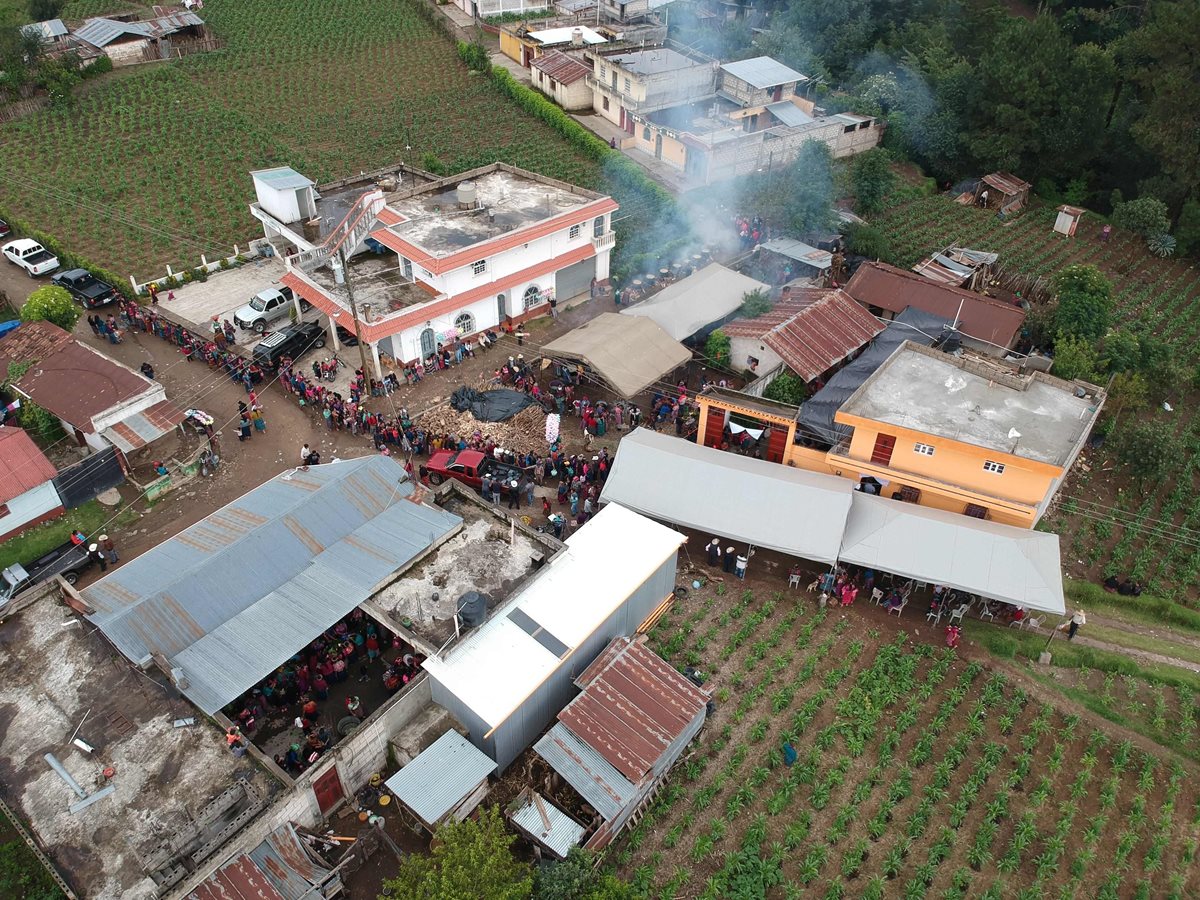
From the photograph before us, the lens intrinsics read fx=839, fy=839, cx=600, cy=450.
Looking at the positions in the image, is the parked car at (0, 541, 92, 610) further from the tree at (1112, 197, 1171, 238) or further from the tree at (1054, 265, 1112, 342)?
the tree at (1112, 197, 1171, 238)

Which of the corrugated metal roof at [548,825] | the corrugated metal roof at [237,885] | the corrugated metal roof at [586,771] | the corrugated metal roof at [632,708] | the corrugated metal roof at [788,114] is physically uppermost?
the corrugated metal roof at [788,114]

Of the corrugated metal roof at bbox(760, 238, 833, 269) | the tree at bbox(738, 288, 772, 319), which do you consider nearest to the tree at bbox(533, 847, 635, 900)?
the tree at bbox(738, 288, 772, 319)

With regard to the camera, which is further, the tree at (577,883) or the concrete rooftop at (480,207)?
the concrete rooftop at (480,207)

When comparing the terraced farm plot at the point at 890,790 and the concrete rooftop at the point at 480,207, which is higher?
the concrete rooftop at the point at 480,207

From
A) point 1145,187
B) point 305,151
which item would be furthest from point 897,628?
point 305,151

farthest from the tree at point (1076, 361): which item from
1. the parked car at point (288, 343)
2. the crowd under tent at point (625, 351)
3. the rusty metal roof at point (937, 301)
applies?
the parked car at point (288, 343)

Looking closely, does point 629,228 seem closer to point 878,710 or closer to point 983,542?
point 983,542

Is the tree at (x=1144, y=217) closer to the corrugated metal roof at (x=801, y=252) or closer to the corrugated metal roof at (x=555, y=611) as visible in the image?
the corrugated metal roof at (x=801, y=252)
